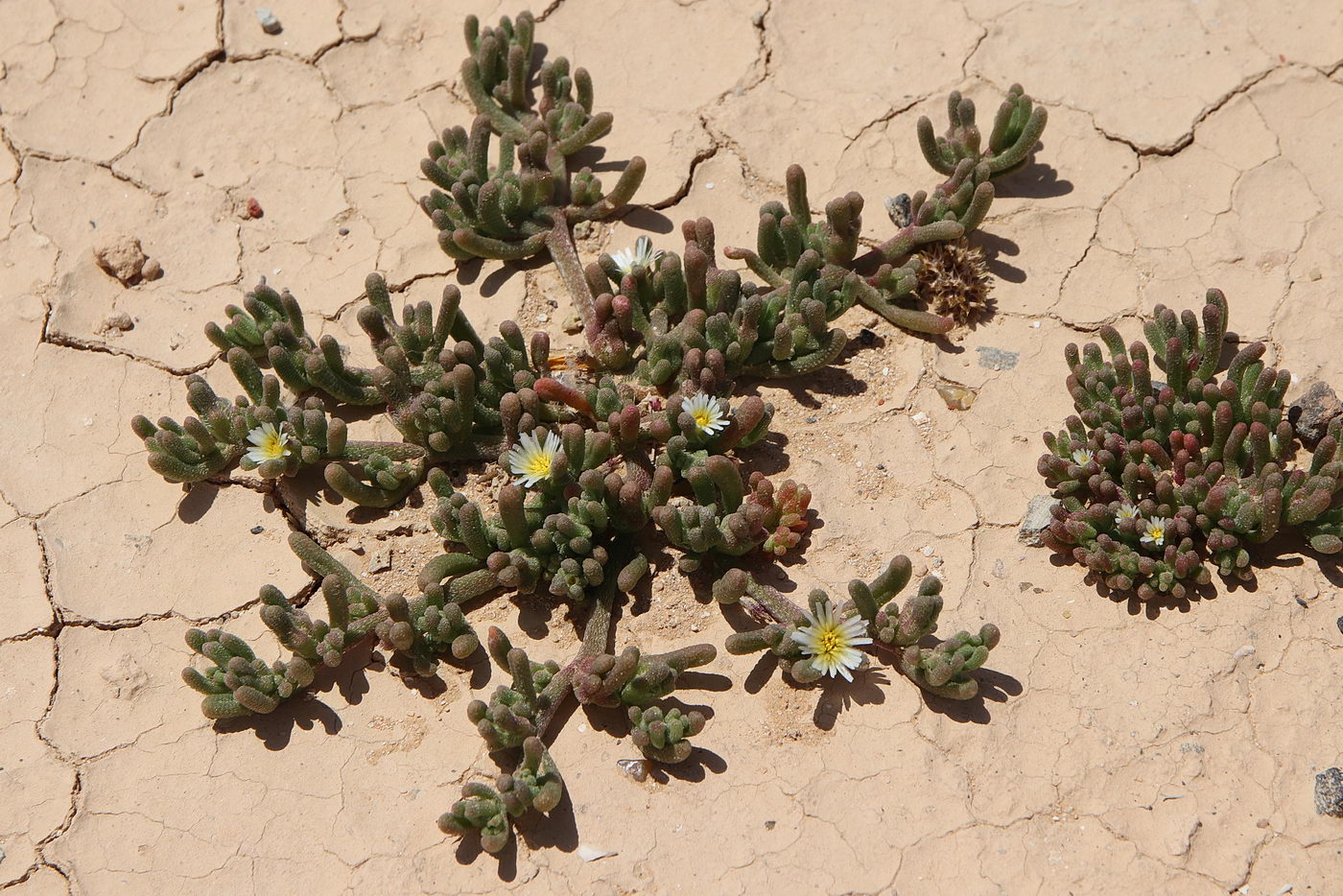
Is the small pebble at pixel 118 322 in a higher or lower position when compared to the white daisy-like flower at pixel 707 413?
higher

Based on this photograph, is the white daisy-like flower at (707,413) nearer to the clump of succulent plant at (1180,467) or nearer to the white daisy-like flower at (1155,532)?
the clump of succulent plant at (1180,467)

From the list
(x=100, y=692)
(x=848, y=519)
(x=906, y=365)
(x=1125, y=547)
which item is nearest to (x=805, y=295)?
(x=906, y=365)

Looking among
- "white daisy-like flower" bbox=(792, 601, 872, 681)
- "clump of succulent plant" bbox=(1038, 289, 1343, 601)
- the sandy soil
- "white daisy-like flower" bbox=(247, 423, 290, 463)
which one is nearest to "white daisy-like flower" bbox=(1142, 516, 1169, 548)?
"clump of succulent plant" bbox=(1038, 289, 1343, 601)

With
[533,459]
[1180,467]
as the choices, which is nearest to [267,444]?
[533,459]

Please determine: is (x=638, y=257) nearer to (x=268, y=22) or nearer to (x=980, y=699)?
(x=980, y=699)

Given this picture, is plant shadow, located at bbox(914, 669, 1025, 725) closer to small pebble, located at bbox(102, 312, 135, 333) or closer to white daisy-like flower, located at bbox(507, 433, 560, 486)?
white daisy-like flower, located at bbox(507, 433, 560, 486)

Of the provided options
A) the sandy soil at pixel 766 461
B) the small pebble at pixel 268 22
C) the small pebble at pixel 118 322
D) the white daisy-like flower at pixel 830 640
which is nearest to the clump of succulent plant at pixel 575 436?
the white daisy-like flower at pixel 830 640
